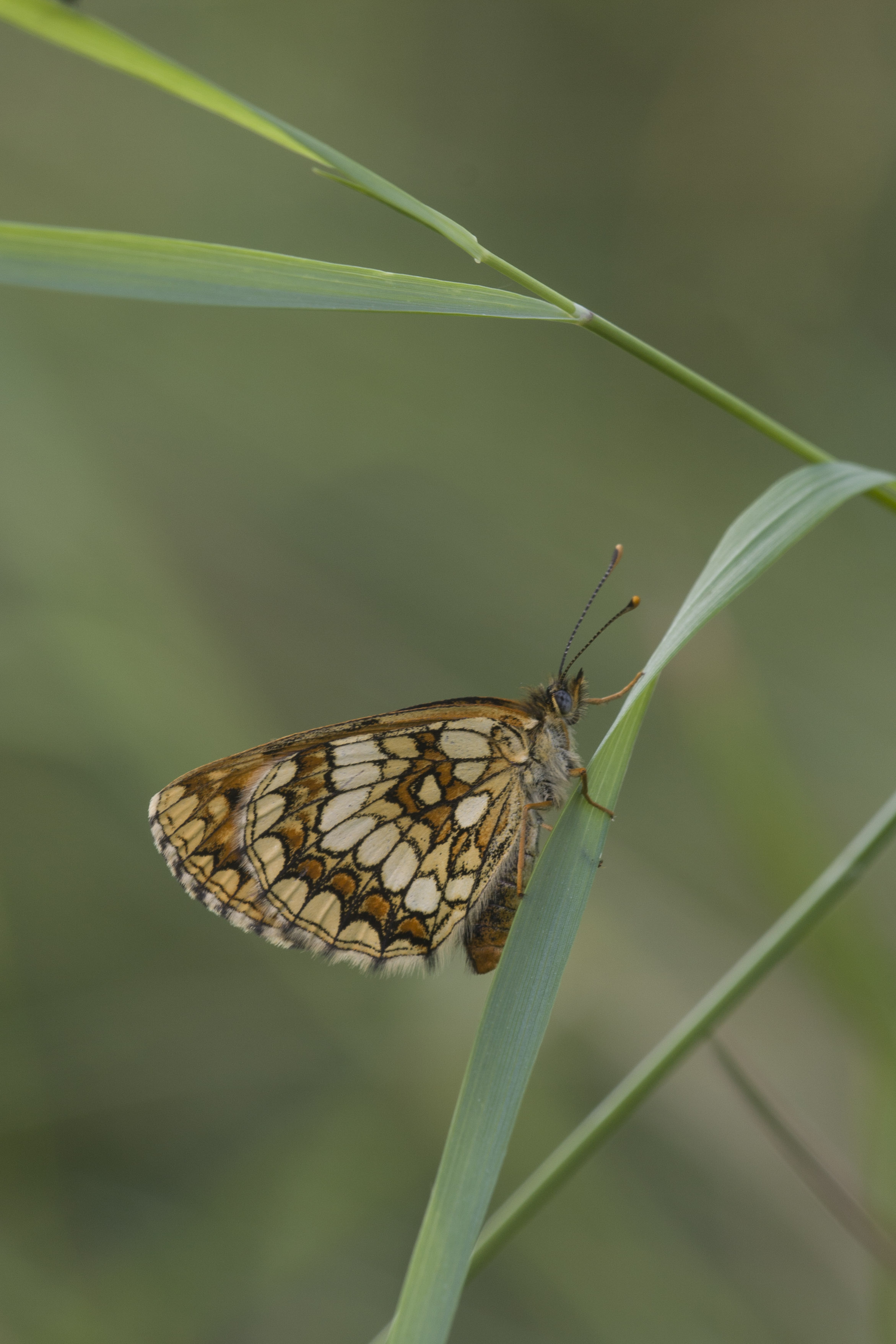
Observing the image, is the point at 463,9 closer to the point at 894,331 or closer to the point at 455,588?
the point at 894,331

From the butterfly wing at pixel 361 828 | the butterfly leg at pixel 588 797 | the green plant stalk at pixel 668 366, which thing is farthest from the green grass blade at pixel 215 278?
the butterfly wing at pixel 361 828

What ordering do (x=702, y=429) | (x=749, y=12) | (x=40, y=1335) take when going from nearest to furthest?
(x=40, y=1335)
(x=749, y=12)
(x=702, y=429)

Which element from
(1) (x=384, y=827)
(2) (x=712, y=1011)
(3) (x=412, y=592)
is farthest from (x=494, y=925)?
(3) (x=412, y=592)

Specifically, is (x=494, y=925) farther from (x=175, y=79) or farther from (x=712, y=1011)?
(x=175, y=79)

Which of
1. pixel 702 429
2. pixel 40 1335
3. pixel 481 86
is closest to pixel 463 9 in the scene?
pixel 481 86

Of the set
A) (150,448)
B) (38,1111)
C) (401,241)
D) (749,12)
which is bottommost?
(38,1111)

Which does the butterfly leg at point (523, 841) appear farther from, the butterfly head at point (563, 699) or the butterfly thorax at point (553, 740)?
the butterfly head at point (563, 699)

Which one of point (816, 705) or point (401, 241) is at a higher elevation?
point (401, 241)
